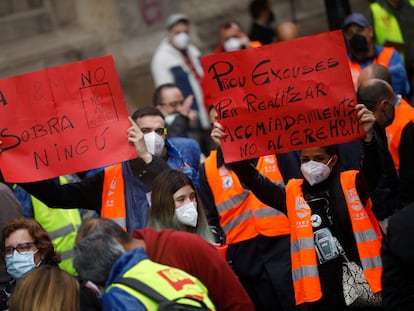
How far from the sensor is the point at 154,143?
758 cm

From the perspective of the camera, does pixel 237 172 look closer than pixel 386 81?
Yes

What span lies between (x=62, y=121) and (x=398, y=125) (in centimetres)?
223

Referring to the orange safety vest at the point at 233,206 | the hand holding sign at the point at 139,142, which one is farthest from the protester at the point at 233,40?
the hand holding sign at the point at 139,142

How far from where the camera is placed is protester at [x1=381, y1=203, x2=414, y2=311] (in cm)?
543

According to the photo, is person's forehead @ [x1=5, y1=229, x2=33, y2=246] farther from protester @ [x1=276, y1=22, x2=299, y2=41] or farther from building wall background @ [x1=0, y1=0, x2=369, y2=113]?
protester @ [x1=276, y1=22, x2=299, y2=41]

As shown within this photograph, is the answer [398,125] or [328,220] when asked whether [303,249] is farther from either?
[398,125]

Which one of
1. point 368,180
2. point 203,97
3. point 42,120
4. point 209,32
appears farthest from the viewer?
point 209,32

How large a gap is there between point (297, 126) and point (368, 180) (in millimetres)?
525

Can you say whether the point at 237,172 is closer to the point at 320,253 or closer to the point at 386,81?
the point at 320,253

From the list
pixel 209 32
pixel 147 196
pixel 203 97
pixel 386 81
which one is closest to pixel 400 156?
pixel 386 81

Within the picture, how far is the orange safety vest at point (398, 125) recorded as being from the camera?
7.98m

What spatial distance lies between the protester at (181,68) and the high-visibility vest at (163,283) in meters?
6.39

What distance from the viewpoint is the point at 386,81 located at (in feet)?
27.5

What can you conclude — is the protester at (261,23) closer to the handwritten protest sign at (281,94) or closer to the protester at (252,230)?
the protester at (252,230)
